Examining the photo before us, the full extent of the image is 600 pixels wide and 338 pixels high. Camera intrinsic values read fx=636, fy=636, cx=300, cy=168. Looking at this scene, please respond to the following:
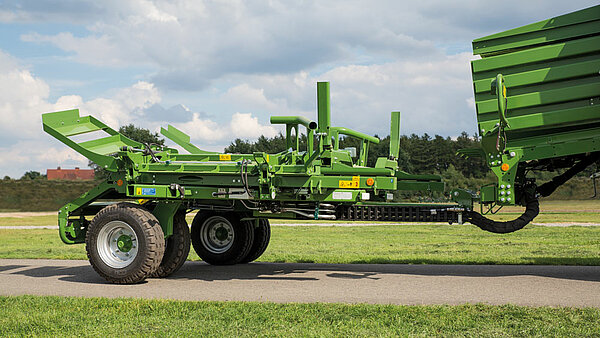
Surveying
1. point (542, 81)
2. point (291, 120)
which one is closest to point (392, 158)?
point (291, 120)

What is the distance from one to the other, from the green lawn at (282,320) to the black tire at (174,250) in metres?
2.45

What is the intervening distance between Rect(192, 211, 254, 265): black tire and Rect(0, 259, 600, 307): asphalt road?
1.16 ft

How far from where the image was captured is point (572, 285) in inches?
328

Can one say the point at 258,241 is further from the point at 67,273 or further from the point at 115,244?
the point at 67,273

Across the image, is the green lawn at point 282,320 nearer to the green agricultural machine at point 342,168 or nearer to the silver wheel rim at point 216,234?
the green agricultural machine at point 342,168

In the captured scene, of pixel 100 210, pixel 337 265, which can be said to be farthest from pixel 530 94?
pixel 100 210

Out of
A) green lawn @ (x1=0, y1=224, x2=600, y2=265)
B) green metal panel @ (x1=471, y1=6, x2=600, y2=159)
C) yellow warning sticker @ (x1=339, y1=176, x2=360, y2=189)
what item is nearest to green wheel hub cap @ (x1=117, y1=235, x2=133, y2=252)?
yellow warning sticker @ (x1=339, y1=176, x2=360, y2=189)

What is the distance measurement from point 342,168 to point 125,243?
11.0ft

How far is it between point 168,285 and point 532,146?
535 centimetres

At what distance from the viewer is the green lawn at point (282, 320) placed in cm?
586

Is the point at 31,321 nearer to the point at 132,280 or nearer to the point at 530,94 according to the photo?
the point at 132,280

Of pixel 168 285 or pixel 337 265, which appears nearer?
pixel 168 285

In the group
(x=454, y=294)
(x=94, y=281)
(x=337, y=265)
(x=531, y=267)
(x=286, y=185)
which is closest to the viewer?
(x=454, y=294)

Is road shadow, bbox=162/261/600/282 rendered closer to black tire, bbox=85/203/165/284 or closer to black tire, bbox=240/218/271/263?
black tire, bbox=240/218/271/263
